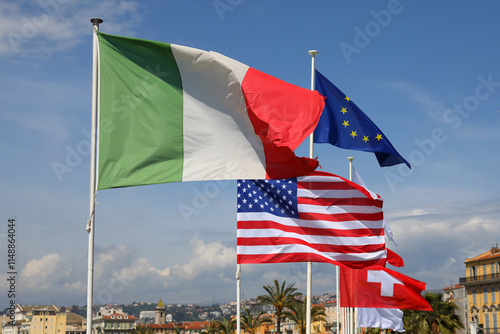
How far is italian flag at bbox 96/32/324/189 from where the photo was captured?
1237 cm

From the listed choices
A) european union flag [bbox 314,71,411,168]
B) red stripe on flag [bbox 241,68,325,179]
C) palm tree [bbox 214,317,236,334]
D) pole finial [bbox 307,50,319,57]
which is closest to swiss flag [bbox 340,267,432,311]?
european union flag [bbox 314,71,411,168]

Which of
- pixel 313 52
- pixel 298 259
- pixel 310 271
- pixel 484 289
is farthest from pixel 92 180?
pixel 484 289

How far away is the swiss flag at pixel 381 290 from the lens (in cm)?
2442

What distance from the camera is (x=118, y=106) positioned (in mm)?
12492

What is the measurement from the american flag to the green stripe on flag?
5.11 m

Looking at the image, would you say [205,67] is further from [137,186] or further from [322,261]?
[322,261]

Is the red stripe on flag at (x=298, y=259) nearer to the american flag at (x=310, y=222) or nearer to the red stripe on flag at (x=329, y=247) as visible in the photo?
the american flag at (x=310, y=222)

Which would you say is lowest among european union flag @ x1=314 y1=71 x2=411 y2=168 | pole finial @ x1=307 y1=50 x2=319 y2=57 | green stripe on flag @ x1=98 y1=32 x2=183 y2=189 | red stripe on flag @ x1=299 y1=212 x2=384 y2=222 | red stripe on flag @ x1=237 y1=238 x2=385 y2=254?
red stripe on flag @ x1=237 y1=238 x2=385 y2=254

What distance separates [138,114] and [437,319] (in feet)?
152

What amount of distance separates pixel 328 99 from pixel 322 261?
22.4 ft

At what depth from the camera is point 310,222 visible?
17.0m

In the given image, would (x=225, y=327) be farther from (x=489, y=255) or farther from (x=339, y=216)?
(x=339, y=216)

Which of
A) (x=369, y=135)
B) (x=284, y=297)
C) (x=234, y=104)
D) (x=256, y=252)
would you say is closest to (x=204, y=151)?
(x=234, y=104)

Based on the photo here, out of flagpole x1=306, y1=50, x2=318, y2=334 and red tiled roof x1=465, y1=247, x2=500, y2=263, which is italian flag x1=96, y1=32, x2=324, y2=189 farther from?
red tiled roof x1=465, y1=247, x2=500, y2=263
